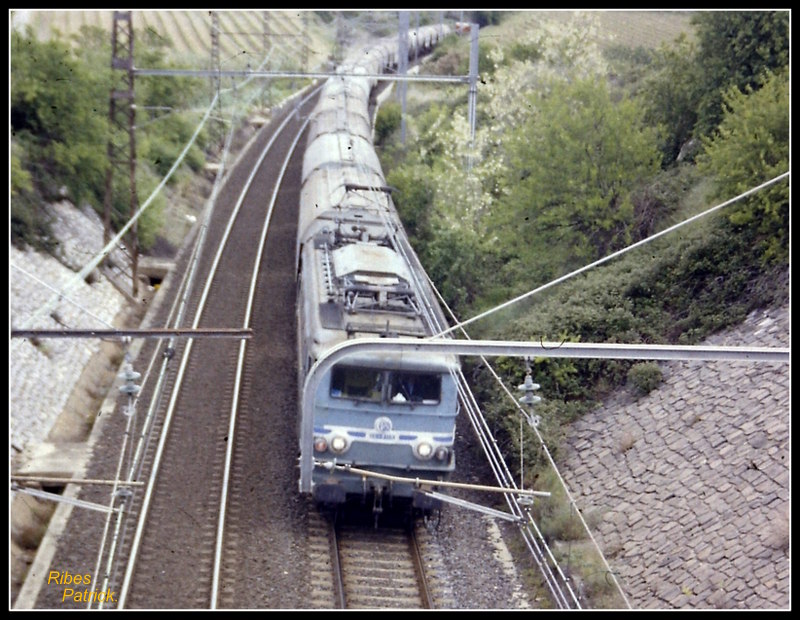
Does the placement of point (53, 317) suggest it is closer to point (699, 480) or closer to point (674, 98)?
point (699, 480)

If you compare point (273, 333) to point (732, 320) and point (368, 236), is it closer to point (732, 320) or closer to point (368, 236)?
point (368, 236)

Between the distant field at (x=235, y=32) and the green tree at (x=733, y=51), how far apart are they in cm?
2219

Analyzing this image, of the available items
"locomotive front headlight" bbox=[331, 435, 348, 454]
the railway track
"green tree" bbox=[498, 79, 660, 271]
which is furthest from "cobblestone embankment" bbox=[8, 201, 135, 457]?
"green tree" bbox=[498, 79, 660, 271]

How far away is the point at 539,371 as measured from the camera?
64.2ft

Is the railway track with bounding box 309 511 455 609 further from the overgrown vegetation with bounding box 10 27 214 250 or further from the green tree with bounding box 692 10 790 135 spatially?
the green tree with bounding box 692 10 790 135

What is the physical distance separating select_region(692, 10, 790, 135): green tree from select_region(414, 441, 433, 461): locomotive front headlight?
50.4ft

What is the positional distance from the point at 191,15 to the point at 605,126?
46885 millimetres

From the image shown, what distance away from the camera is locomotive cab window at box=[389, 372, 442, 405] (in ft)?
46.6

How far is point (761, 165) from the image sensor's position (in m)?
20.2

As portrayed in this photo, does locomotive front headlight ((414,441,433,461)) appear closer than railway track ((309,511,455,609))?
No

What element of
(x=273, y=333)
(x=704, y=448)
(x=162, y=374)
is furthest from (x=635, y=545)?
(x=273, y=333)

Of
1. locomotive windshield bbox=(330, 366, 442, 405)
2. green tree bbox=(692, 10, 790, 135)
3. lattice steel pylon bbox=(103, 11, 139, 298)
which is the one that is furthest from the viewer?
green tree bbox=(692, 10, 790, 135)

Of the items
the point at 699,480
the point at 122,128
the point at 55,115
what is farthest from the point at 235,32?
the point at 699,480

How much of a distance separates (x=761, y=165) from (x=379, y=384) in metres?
10.0
